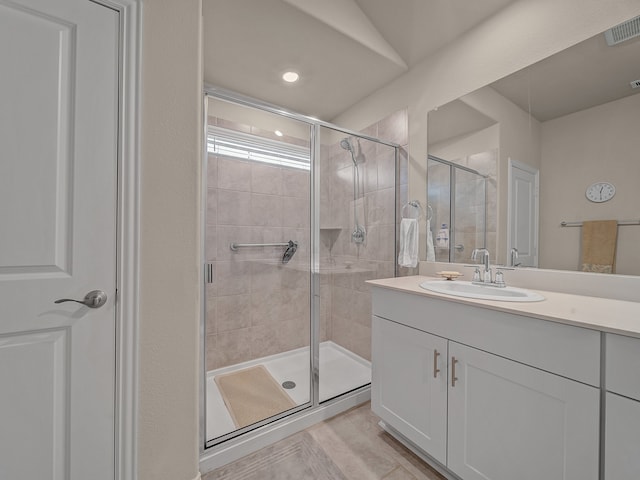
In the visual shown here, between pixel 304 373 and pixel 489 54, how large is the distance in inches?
95.6

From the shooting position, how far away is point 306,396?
1.87 metres

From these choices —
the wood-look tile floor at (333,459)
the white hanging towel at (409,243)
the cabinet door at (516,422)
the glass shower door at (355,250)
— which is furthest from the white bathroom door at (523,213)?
the wood-look tile floor at (333,459)

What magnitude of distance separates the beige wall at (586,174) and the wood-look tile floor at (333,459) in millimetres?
1274

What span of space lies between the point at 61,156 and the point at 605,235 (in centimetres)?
224

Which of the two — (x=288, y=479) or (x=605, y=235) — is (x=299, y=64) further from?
(x=288, y=479)

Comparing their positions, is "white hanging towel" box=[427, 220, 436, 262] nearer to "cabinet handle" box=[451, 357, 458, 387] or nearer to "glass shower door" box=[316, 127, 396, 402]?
"glass shower door" box=[316, 127, 396, 402]

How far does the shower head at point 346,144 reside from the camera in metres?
2.18

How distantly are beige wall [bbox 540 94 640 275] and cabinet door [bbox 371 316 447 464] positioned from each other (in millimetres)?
799

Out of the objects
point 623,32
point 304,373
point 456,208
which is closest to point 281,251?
point 304,373

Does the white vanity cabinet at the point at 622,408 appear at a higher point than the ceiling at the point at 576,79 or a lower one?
lower

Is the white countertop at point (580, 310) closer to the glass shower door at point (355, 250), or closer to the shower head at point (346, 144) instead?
the glass shower door at point (355, 250)

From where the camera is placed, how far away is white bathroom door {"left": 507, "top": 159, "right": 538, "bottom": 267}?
4.99ft

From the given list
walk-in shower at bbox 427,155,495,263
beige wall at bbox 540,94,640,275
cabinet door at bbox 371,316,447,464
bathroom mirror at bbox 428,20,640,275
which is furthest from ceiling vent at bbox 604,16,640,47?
cabinet door at bbox 371,316,447,464

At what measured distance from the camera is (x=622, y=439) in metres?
0.81
